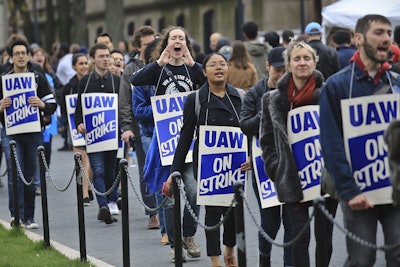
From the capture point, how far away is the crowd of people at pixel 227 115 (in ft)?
26.1

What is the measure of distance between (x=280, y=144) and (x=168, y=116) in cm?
332

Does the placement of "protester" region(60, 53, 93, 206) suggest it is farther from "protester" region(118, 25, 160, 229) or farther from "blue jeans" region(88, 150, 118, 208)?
"protester" region(118, 25, 160, 229)

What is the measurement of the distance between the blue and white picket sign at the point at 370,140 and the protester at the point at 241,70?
10.4 m

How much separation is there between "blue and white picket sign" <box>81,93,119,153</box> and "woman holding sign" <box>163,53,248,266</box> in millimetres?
4238

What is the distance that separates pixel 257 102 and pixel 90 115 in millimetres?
5206

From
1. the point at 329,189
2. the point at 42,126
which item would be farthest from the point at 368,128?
the point at 42,126

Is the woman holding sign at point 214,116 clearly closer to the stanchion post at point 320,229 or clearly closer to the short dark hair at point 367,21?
the short dark hair at point 367,21

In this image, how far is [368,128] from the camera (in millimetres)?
7945

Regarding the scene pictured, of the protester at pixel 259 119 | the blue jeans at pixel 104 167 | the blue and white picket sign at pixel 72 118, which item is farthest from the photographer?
the blue and white picket sign at pixel 72 118

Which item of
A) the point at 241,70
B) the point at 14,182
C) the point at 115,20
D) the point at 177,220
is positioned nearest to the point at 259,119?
the point at 177,220

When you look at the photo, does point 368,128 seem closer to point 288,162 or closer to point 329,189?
point 329,189

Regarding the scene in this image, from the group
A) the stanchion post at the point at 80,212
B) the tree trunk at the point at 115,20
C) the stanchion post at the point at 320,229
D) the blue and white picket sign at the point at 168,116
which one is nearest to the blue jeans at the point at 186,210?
the blue and white picket sign at the point at 168,116

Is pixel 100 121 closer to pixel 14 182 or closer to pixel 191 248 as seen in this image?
pixel 14 182

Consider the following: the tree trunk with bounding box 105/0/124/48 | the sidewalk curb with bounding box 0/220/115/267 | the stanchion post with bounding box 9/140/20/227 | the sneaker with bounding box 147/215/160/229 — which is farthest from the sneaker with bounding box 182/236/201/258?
the tree trunk with bounding box 105/0/124/48
